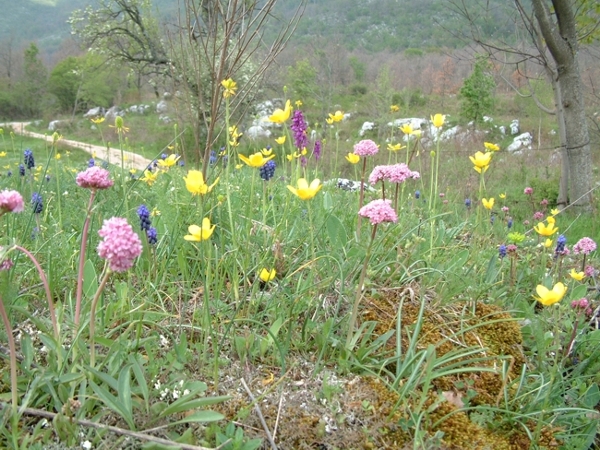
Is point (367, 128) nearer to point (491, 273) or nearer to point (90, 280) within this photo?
point (491, 273)

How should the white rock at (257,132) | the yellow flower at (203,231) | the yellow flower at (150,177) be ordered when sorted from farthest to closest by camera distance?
the white rock at (257,132), the yellow flower at (150,177), the yellow flower at (203,231)

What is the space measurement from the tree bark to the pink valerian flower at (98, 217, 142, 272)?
215 inches

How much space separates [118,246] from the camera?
87 cm

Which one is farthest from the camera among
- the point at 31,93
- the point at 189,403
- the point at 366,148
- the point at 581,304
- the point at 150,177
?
the point at 31,93

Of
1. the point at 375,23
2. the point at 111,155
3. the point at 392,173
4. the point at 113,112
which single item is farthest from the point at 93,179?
the point at 375,23

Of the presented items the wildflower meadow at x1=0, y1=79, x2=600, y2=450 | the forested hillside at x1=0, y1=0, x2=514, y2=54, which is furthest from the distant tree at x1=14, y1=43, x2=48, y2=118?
the forested hillside at x1=0, y1=0, x2=514, y2=54

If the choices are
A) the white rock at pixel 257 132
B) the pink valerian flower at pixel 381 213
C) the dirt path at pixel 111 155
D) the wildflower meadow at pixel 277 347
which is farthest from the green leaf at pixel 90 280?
the white rock at pixel 257 132

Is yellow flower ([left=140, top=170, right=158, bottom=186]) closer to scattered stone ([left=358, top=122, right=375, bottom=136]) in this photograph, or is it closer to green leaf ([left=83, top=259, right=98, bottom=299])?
green leaf ([left=83, top=259, right=98, bottom=299])

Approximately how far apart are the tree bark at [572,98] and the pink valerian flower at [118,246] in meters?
5.45

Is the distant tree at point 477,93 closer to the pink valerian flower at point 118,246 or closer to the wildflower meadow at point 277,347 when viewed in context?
the wildflower meadow at point 277,347

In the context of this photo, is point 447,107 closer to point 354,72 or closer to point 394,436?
point 354,72

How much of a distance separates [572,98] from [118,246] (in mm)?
5762

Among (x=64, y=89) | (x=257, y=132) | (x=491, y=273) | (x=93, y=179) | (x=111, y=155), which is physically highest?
(x=93, y=179)

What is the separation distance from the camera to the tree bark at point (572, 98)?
16.9 feet
